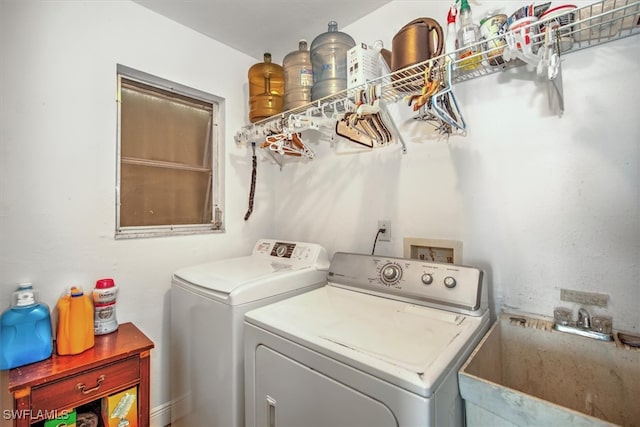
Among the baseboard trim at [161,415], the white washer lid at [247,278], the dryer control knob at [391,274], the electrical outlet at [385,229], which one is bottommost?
the baseboard trim at [161,415]

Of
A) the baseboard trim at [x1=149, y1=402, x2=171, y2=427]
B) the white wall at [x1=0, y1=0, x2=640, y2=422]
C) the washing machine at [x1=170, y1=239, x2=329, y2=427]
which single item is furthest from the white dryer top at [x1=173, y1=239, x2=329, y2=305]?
the baseboard trim at [x1=149, y1=402, x2=171, y2=427]

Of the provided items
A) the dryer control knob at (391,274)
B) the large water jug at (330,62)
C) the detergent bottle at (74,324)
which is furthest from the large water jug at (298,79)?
the detergent bottle at (74,324)

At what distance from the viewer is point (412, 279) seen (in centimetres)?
130

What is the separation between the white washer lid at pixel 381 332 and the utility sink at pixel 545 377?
0.10 m

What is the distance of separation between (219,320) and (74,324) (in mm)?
678

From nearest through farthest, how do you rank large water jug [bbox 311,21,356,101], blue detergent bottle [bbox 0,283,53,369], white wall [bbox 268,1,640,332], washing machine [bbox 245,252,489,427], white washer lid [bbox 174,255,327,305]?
1. washing machine [bbox 245,252,489,427]
2. white wall [bbox 268,1,640,332]
3. blue detergent bottle [bbox 0,283,53,369]
4. white washer lid [bbox 174,255,327,305]
5. large water jug [bbox 311,21,356,101]

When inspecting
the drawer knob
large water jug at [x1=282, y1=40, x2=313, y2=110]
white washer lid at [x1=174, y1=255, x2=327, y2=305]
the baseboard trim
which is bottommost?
the baseboard trim

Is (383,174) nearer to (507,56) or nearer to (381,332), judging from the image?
(507,56)

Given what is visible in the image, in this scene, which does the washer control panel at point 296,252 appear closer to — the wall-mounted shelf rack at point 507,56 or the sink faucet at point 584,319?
the wall-mounted shelf rack at point 507,56

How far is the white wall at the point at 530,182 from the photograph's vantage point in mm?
1068

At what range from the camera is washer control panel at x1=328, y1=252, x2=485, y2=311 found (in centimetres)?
116

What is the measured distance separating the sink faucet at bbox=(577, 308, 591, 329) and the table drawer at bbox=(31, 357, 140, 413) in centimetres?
194

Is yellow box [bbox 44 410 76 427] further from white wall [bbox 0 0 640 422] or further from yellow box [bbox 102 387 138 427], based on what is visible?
white wall [bbox 0 0 640 422]

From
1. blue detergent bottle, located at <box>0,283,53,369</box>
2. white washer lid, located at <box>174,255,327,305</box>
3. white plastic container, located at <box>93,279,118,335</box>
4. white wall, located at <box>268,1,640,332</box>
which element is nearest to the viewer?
white wall, located at <box>268,1,640,332</box>
